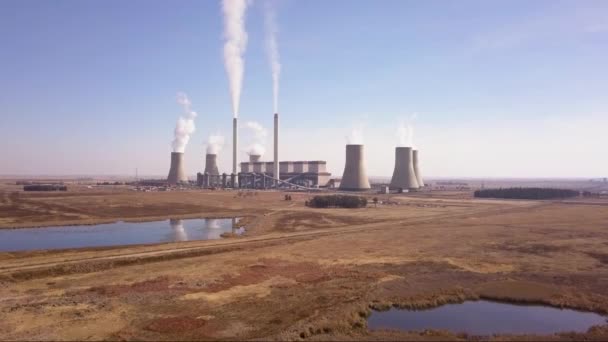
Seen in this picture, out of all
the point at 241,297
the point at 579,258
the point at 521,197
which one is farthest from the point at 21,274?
the point at 521,197

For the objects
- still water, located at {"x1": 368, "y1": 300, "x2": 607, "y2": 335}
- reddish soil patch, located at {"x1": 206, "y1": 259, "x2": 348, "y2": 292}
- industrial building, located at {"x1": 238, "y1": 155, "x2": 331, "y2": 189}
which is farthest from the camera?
industrial building, located at {"x1": 238, "y1": 155, "x2": 331, "y2": 189}

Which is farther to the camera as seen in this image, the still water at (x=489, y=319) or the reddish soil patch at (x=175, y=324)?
the still water at (x=489, y=319)

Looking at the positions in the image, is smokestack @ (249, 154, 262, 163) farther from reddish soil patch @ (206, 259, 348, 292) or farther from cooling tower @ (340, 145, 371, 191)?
reddish soil patch @ (206, 259, 348, 292)

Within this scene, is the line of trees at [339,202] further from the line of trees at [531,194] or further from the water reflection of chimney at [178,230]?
the line of trees at [531,194]

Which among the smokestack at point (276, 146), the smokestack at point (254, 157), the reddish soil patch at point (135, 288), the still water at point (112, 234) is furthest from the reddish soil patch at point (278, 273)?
the smokestack at point (254, 157)

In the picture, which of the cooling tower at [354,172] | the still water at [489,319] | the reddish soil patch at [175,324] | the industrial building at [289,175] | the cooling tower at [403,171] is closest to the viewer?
the reddish soil patch at [175,324]

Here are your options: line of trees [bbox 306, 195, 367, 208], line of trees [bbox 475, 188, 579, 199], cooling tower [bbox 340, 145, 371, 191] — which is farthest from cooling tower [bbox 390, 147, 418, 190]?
line of trees [bbox 306, 195, 367, 208]

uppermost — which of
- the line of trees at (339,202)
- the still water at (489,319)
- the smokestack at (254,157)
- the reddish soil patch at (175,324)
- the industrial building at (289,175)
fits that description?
the smokestack at (254,157)

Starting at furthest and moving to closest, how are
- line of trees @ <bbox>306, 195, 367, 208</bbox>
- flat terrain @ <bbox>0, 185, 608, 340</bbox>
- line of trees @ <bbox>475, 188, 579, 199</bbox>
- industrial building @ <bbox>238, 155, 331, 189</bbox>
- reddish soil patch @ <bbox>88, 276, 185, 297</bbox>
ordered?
industrial building @ <bbox>238, 155, 331, 189</bbox>
line of trees @ <bbox>475, 188, 579, 199</bbox>
line of trees @ <bbox>306, 195, 367, 208</bbox>
reddish soil patch @ <bbox>88, 276, 185, 297</bbox>
flat terrain @ <bbox>0, 185, 608, 340</bbox>
